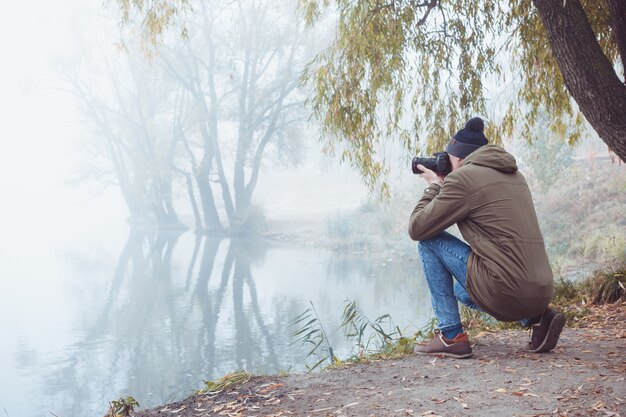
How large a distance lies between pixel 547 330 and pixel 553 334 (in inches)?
1.1

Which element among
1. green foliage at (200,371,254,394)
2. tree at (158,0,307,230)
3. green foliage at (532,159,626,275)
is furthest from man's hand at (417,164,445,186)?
tree at (158,0,307,230)

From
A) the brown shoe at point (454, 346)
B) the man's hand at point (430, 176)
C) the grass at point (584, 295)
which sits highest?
the man's hand at point (430, 176)

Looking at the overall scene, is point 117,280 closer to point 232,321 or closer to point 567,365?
point 232,321

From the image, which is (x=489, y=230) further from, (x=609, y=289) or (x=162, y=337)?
(x=162, y=337)

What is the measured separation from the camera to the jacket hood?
241 centimetres

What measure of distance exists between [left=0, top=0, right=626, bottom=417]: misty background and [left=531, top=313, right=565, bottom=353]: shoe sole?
7.08ft

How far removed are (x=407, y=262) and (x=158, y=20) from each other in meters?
8.35

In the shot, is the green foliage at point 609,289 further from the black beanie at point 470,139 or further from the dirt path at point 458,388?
the black beanie at point 470,139

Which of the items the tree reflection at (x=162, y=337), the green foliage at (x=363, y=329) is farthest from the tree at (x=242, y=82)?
the green foliage at (x=363, y=329)

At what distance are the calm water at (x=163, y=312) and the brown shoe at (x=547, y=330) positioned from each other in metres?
1.19

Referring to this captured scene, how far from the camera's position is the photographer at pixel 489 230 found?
2.37 m

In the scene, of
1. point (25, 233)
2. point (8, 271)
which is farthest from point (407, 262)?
point (25, 233)

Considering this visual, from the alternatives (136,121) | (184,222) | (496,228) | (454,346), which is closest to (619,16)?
(496,228)

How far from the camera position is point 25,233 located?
2072 centimetres
